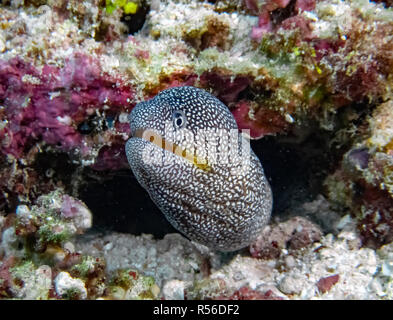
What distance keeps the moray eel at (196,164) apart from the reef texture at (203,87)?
66 centimetres

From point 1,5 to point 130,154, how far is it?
307 centimetres

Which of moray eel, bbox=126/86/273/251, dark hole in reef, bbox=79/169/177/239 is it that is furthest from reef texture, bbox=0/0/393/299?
dark hole in reef, bbox=79/169/177/239

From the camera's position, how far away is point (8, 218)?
4066 mm

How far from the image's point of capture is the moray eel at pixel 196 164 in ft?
10.7

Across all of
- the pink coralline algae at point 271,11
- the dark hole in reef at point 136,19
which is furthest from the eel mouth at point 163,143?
the dark hole in reef at point 136,19

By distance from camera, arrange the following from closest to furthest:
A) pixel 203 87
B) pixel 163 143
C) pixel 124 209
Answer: pixel 163 143 → pixel 203 87 → pixel 124 209

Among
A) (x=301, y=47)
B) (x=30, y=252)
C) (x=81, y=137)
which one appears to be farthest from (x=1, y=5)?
(x=301, y=47)

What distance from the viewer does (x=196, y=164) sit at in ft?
11.2

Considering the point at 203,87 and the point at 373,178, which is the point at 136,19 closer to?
the point at 203,87

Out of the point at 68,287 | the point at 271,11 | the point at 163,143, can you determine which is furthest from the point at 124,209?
the point at 271,11

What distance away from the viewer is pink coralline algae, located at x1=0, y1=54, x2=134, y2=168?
12.4 ft

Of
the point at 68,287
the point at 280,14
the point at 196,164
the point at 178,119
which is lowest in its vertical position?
the point at 68,287

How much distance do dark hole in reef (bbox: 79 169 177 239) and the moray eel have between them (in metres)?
1.52

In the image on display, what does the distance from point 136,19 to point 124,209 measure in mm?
3126
